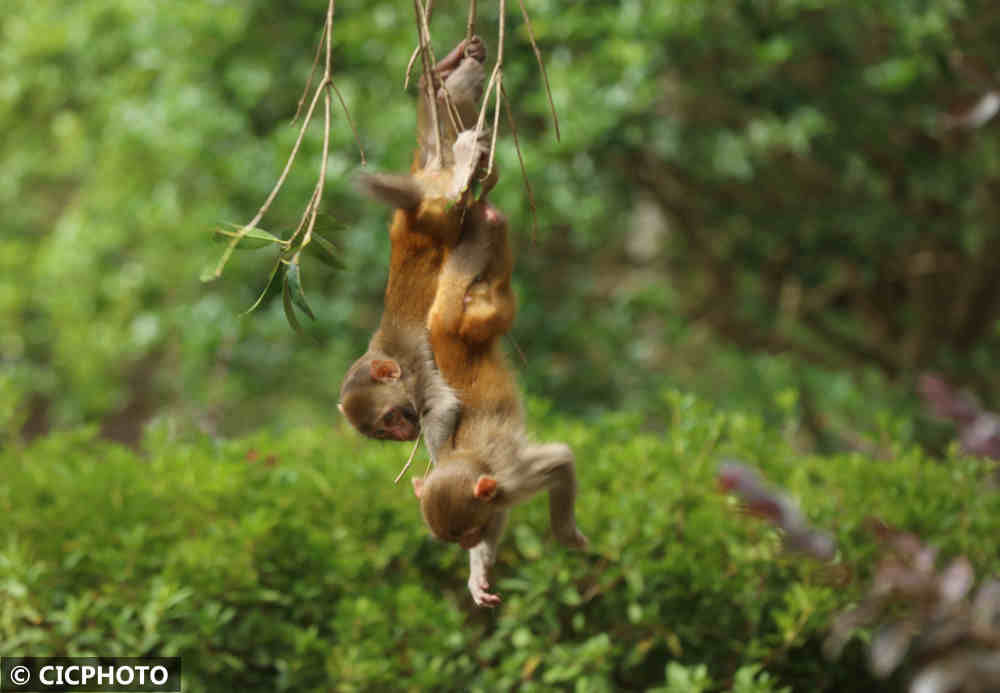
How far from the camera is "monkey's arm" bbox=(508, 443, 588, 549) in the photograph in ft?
5.47

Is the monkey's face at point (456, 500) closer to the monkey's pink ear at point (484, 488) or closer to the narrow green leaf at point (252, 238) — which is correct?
the monkey's pink ear at point (484, 488)

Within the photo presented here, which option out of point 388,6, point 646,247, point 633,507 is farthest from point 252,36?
point 633,507

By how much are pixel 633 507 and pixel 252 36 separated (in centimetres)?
376

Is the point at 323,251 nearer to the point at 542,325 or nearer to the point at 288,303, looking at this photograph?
the point at 288,303

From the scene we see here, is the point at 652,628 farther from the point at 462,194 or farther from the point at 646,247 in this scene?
the point at 646,247

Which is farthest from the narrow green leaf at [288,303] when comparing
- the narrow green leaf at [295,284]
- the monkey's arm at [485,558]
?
the monkey's arm at [485,558]

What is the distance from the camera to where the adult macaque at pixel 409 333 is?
160 centimetres

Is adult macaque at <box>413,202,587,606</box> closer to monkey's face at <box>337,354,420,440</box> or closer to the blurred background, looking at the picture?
monkey's face at <box>337,354,420,440</box>

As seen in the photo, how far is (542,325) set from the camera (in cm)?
525

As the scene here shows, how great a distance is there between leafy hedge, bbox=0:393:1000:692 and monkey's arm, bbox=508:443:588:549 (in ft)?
2.62

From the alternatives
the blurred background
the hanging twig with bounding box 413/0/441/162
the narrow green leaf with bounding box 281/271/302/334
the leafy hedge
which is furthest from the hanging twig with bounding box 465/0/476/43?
the blurred background

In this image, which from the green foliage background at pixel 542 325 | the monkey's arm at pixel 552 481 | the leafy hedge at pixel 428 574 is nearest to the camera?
the monkey's arm at pixel 552 481

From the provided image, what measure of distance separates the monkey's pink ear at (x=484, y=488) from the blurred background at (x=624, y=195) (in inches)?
93.1

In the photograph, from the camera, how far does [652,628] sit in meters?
2.79
